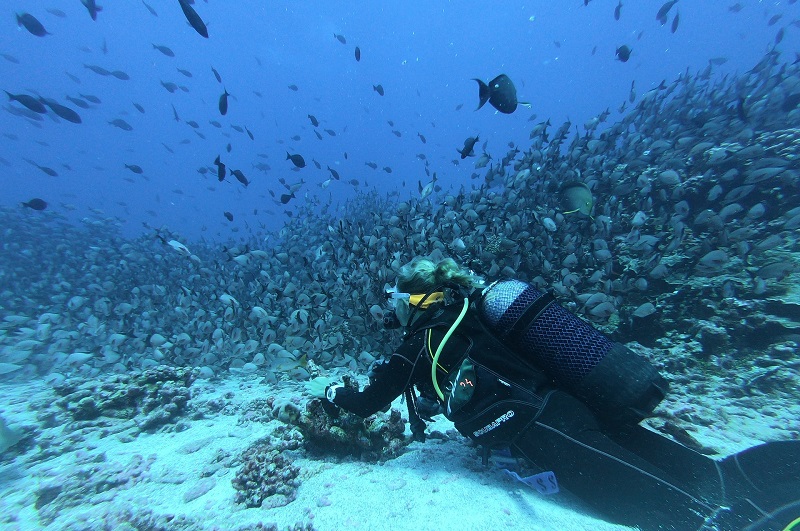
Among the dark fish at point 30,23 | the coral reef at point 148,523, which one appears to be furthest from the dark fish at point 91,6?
the coral reef at point 148,523

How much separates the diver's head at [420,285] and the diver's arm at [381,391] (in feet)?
1.12

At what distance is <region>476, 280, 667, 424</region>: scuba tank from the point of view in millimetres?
2695

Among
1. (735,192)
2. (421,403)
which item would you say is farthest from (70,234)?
(735,192)

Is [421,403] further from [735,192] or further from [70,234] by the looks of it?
[70,234]

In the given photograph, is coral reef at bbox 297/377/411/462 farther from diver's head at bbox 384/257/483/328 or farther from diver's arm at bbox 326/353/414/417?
diver's head at bbox 384/257/483/328

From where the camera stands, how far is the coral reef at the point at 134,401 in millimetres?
5770

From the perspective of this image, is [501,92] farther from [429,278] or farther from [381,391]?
[381,391]

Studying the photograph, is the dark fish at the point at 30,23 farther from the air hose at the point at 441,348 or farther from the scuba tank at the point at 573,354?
the scuba tank at the point at 573,354

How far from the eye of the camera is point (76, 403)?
5973 mm

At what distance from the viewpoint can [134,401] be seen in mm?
→ 5973

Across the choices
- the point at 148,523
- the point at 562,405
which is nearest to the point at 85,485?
the point at 148,523

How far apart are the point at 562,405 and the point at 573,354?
0.41m

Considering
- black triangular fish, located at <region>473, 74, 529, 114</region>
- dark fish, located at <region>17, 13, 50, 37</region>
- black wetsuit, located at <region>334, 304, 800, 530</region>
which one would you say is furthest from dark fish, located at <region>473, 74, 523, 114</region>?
dark fish, located at <region>17, 13, 50, 37</region>

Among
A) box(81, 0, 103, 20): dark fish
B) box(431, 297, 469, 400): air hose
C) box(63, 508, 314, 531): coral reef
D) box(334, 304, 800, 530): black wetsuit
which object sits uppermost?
box(81, 0, 103, 20): dark fish
